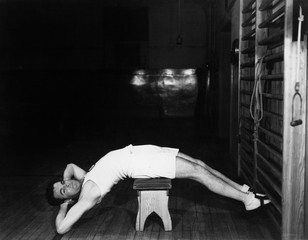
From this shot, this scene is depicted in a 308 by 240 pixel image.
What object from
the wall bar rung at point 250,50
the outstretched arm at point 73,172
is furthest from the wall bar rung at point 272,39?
the outstretched arm at point 73,172

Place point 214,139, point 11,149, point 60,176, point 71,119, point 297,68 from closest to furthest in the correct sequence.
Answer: point 297,68
point 60,176
point 11,149
point 214,139
point 71,119

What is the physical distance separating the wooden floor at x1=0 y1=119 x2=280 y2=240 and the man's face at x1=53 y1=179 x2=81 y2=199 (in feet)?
0.92

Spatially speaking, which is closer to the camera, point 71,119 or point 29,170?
point 29,170

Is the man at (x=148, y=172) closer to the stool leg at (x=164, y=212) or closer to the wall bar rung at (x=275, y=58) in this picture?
the stool leg at (x=164, y=212)

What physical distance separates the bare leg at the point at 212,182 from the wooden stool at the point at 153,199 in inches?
7.1

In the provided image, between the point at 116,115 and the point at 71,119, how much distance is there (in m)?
1.25

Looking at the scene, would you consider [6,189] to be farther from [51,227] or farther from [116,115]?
[116,115]

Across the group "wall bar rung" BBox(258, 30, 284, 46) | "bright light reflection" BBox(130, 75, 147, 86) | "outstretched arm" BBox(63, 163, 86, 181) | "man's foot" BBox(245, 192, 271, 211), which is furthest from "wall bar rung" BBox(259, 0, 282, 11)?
"bright light reflection" BBox(130, 75, 147, 86)

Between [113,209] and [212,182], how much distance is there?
3.58 feet

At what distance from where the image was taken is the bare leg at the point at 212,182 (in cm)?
344

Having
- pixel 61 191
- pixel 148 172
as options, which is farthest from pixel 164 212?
pixel 61 191

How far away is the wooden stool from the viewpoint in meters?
3.32

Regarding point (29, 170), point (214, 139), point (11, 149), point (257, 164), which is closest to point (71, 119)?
point (11, 149)

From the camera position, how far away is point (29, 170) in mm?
5828
